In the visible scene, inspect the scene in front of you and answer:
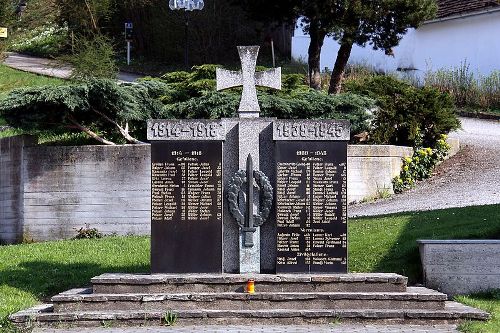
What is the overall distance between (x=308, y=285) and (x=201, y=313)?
4.57 feet

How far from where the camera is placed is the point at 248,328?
1075 cm

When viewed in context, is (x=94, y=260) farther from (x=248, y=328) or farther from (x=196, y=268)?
(x=248, y=328)

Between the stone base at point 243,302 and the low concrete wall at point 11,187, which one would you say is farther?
the low concrete wall at point 11,187

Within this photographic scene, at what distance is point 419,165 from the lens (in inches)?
888

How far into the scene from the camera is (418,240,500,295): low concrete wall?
1280 cm

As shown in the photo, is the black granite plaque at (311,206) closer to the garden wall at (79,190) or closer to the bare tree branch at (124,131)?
the garden wall at (79,190)

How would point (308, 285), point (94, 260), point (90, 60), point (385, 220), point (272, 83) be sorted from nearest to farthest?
point (308, 285)
point (272, 83)
point (94, 260)
point (385, 220)
point (90, 60)

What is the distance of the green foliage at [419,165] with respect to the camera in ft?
72.0

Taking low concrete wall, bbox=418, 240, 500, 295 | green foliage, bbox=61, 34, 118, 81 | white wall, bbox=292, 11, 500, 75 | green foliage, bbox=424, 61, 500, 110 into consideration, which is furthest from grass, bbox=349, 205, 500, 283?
white wall, bbox=292, 11, 500, 75

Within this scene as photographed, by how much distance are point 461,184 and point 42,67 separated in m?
20.4

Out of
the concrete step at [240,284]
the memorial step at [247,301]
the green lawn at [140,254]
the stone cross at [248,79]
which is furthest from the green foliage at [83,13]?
the memorial step at [247,301]

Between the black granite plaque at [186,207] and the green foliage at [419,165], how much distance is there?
33.5 feet

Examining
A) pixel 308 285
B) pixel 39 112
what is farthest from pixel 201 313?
pixel 39 112

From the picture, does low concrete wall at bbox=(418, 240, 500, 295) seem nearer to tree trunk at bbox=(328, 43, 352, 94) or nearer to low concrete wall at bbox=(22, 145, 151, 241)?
low concrete wall at bbox=(22, 145, 151, 241)
